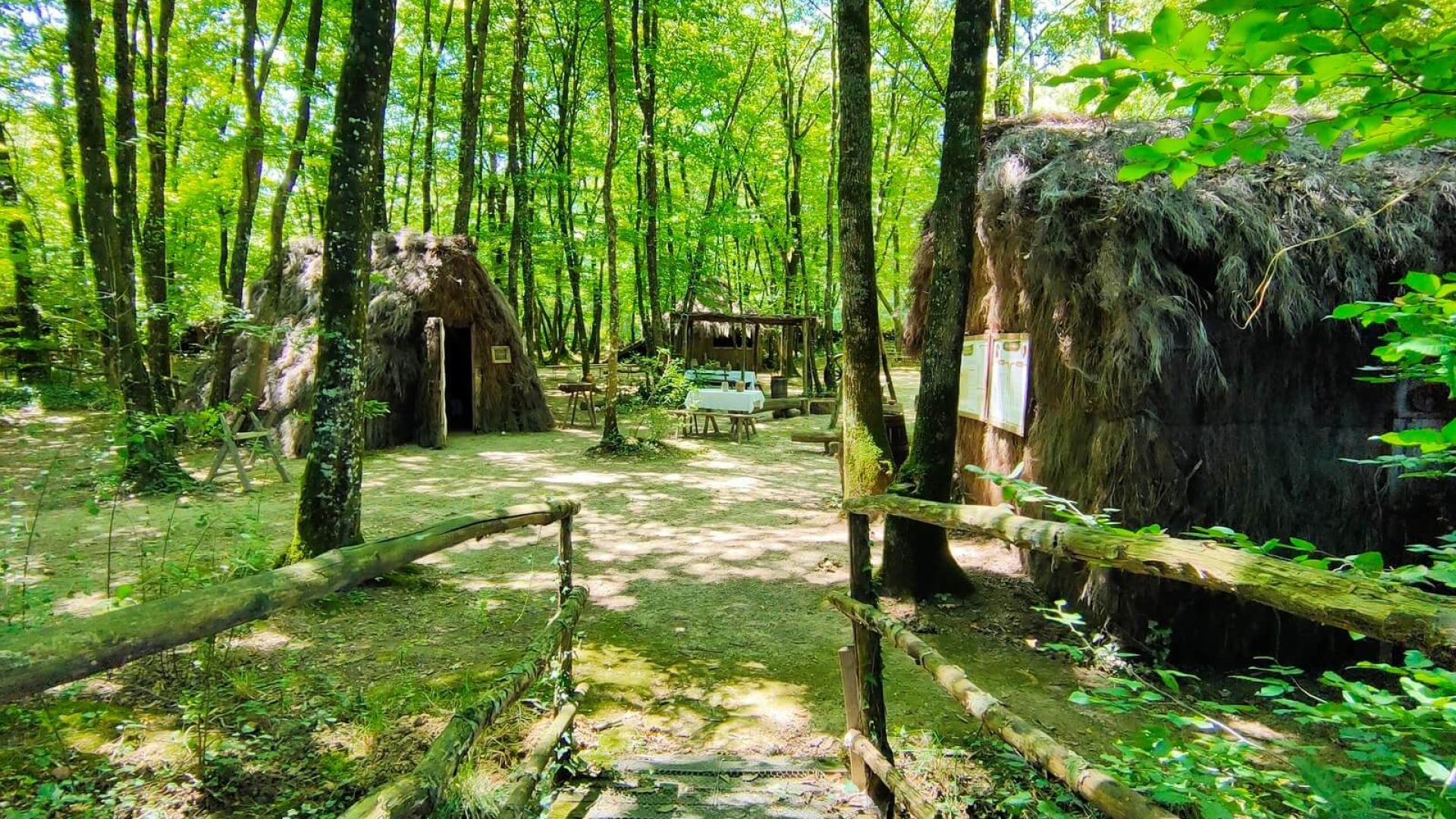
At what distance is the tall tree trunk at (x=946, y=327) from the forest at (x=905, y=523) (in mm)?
32

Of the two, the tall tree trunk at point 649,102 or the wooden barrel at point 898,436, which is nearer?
the wooden barrel at point 898,436

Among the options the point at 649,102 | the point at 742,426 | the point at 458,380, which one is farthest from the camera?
the point at 458,380

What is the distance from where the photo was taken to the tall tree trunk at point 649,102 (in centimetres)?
1280

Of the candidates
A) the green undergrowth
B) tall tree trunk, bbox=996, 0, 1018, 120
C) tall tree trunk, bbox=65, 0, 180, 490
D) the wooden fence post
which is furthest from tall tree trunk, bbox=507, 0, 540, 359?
the green undergrowth

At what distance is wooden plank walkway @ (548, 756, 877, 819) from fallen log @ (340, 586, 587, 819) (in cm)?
61

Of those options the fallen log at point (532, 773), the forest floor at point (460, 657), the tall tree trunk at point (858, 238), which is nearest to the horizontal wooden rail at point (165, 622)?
the forest floor at point (460, 657)

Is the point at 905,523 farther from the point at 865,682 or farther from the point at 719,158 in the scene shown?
the point at 719,158

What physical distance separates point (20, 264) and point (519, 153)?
14.0 meters

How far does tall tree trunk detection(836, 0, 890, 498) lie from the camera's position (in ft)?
18.1

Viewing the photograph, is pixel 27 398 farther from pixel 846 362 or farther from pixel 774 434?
pixel 774 434

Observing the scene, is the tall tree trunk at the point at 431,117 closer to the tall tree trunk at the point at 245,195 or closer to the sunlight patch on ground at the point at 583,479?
the tall tree trunk at the point at 245,195

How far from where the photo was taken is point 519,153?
20203mm

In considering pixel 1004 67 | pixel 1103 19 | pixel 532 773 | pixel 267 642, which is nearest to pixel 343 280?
pixel 267 642

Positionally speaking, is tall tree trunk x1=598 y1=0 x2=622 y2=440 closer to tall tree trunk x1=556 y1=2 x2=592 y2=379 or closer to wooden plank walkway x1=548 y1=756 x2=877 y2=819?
tall tree trunk x1=556 y1=2 x2=592 y2=379
